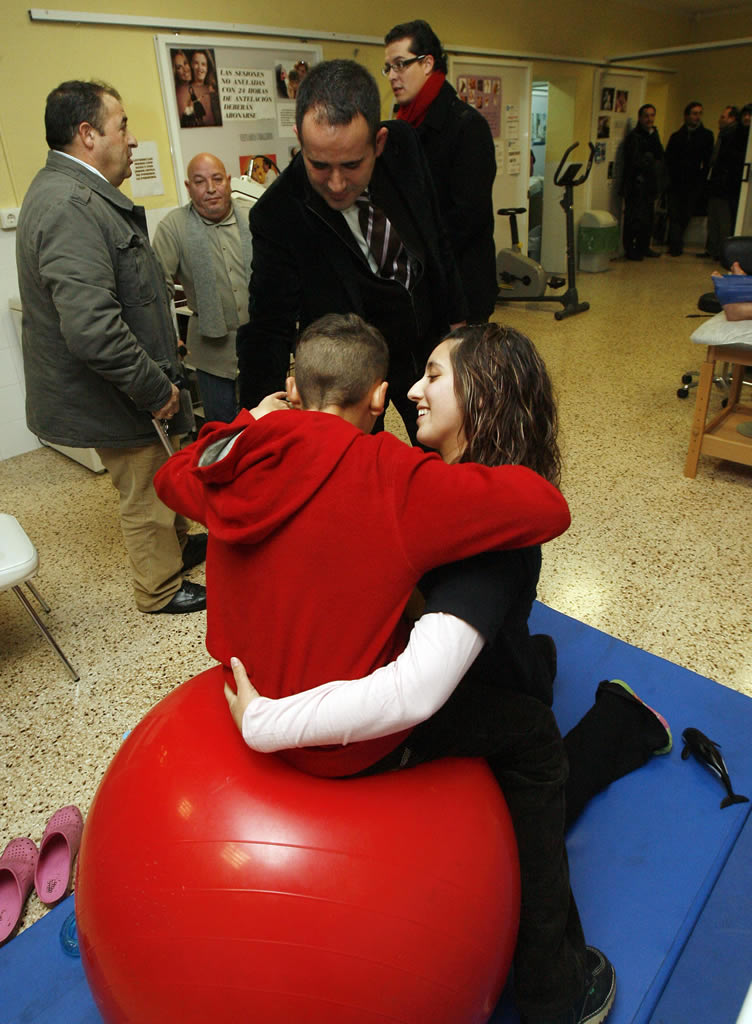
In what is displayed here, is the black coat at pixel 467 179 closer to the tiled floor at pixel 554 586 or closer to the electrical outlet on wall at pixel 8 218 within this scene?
the tiled floor at pixel 554 586

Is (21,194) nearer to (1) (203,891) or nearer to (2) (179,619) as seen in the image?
(2) (179,619)

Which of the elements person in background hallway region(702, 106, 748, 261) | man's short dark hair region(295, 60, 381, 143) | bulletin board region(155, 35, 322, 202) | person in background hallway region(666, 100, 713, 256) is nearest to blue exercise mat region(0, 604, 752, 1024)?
man's short dark hair region(295, 60, 381, 143)

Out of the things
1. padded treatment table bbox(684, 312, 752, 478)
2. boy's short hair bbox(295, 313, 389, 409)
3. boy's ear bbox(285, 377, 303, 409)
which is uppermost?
boy's short hair bbox(295, 313, 389, 409)

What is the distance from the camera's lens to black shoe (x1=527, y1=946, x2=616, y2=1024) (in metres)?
1.10

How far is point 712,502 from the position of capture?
3057 mm

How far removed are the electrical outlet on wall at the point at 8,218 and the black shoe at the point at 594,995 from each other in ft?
13.0

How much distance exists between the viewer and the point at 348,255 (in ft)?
6.07

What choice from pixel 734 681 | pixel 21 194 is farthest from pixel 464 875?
pixel 21 194

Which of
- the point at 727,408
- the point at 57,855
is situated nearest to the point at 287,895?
the point at 57,855

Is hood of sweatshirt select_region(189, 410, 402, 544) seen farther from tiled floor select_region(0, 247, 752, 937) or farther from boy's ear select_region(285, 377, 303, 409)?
tiled floor select_region(0, 247, 752, 937)

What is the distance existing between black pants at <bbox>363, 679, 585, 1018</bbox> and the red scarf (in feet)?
7.04

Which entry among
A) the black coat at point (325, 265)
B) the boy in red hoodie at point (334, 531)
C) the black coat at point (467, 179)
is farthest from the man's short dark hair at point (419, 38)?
the boy in red hoodie at point (334, 531)

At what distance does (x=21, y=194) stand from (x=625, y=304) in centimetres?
510

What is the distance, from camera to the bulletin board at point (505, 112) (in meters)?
6.30
